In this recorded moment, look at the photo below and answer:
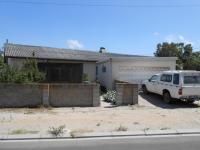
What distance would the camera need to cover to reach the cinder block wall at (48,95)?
15.1 m

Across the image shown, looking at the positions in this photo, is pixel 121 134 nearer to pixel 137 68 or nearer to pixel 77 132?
pixel 77 132

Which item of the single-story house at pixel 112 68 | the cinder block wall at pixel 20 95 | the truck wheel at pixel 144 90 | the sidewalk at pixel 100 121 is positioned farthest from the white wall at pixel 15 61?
the sidewalk at pixel 100 121

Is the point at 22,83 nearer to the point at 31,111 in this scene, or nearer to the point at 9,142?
the point at 31,111

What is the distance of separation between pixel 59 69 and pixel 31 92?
360 inches

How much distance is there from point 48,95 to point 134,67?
10.0 metres

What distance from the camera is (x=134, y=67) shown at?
23953 mm

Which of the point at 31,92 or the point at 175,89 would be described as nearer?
the point at 31,92

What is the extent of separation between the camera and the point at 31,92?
15.3 m

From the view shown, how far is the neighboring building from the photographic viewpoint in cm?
2370

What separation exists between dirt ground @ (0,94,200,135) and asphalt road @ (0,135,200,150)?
50.5 inches

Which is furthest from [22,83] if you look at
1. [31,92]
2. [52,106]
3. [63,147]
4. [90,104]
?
[63,147]

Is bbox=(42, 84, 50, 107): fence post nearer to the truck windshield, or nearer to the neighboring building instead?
the truck windshield

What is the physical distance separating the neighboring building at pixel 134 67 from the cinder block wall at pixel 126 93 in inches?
284

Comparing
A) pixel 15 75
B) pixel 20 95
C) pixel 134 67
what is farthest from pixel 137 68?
pixel 20 95
